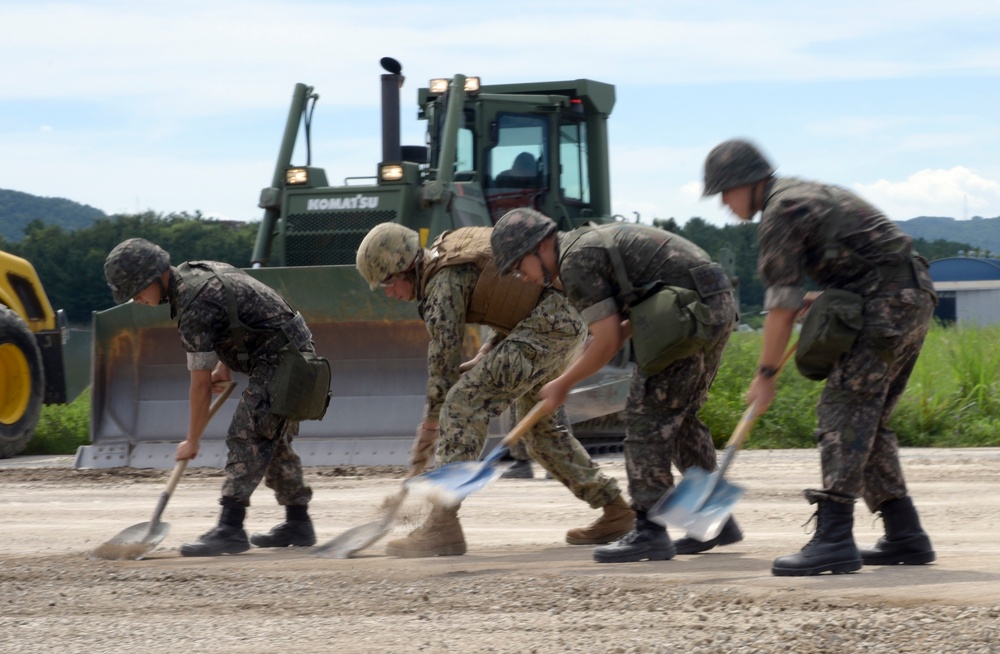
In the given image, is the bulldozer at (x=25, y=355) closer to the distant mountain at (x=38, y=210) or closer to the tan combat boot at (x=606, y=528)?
the tan combat boot at (x=606, y=528)

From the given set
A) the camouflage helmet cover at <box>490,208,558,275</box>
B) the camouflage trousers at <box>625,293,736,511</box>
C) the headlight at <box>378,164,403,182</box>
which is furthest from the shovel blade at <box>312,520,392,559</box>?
the headlight at <box>378,164,403,182</box>

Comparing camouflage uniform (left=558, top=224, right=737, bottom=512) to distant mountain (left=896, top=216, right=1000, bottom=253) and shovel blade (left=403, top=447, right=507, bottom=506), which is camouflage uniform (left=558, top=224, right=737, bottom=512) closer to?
shovel blade (left=403, top=447, right=507, bottom=506)

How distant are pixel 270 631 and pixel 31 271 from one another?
10042 mm

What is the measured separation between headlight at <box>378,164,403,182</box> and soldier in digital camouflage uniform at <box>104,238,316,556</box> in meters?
5.13

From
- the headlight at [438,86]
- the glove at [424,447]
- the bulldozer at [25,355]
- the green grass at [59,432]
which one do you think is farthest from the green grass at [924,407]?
the glove at [424,447]

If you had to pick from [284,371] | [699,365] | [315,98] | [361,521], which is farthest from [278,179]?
[699,365]

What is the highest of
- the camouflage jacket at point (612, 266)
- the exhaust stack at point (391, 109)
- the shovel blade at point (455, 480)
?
the exhaust stack at point (391, 109)

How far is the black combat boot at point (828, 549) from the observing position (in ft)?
16.2

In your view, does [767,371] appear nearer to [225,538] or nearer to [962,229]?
[225,538]

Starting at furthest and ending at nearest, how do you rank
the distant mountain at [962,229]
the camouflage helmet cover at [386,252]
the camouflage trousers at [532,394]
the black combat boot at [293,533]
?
the distant mountain at [962,229] < the black combat boot at [293,533] < the camouflage helmet cover at [386,252] < the camouflage trousers at [532,394]

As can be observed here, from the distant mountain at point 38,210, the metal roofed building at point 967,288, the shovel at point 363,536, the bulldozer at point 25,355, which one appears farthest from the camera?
the distant mountain at point 38,210

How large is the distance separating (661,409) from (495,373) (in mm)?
774

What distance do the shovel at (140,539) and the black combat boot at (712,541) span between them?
7.01ft

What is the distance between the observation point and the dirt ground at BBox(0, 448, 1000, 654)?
4094 millimetres
